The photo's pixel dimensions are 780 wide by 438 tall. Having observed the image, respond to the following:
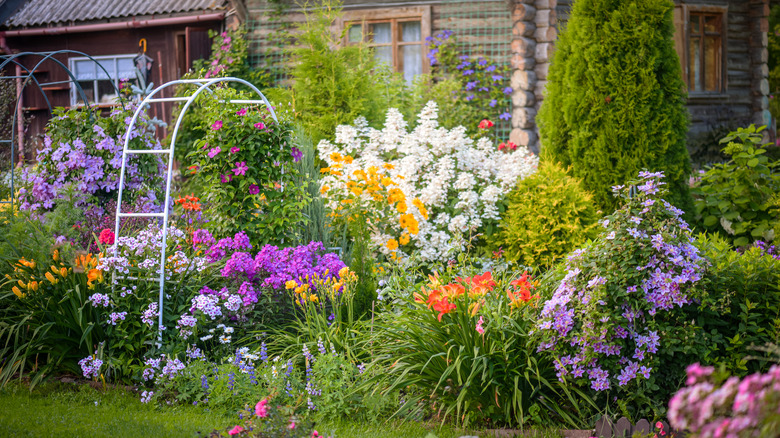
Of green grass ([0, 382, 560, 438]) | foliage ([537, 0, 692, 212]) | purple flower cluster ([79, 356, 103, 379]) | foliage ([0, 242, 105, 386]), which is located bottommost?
green grass ([0, 382, 560, 438])

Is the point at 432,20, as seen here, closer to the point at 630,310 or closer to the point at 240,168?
the point at 240,168

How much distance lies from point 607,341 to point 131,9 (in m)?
10.7

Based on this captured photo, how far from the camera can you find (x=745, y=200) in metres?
5.88

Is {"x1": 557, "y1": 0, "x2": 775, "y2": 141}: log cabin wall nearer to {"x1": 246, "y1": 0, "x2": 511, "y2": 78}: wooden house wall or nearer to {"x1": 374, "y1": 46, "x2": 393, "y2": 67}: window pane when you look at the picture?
{"x1": 246, "y1": 0, "x2": 511, "y2": 78}: wooden house wall

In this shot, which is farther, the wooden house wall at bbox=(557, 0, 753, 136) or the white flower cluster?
the wooden house wall at bbox=(557, 0, 753, 136)

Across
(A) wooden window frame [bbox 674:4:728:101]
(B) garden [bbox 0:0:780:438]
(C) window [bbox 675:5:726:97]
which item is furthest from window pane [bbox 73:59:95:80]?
(C) window [bbox 675:5:726:97]

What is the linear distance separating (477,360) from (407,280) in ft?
4.24

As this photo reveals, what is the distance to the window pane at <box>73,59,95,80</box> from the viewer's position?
493 inches

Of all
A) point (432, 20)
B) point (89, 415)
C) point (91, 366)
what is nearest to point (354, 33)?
point (432, 20)

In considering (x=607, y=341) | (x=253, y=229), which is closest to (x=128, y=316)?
(x=253, y=229)

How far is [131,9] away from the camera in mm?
11570

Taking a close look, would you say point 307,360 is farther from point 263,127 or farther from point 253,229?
point 263,127

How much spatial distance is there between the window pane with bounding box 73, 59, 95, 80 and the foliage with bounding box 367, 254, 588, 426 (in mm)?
10831

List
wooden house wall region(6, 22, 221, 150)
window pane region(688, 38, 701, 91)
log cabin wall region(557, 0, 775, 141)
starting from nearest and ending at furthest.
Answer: log cabin wall region(557, 0, 775, 141) < window pane region(688, 38, 701, 91) < wooden house wall region(6, 22, 221, 150)
